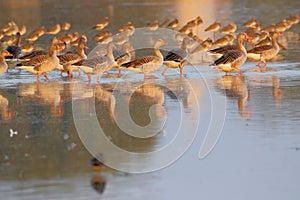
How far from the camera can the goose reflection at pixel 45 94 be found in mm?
14922

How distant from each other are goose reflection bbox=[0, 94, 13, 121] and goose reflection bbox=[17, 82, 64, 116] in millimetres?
435

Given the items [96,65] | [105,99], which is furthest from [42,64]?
[105,99]

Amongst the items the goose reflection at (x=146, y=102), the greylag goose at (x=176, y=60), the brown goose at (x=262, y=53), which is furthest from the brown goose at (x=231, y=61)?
the goose reflection at (x=146, y=102)

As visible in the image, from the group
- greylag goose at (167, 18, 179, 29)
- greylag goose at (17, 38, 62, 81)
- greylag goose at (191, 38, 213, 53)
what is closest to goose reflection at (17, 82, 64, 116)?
greylag goose at (17, 38, 62, 81)

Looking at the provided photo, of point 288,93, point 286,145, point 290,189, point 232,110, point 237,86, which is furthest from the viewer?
point 237,86

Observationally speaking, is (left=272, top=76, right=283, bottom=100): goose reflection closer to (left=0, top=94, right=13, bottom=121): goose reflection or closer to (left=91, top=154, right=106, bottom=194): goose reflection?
(left=0, top=94, right=13, bottom=121): goose reflection

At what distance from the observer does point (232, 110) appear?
1423 centimetres

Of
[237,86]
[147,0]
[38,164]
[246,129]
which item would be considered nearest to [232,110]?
[246,129]

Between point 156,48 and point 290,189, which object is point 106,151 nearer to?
point 290,189

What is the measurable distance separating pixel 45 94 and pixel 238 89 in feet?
12.3

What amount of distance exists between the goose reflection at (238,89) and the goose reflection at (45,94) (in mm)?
3079

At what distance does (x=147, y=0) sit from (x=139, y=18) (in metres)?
13.5

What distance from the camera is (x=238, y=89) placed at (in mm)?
16547

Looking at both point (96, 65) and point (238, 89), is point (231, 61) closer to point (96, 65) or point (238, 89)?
point (238, 89)
